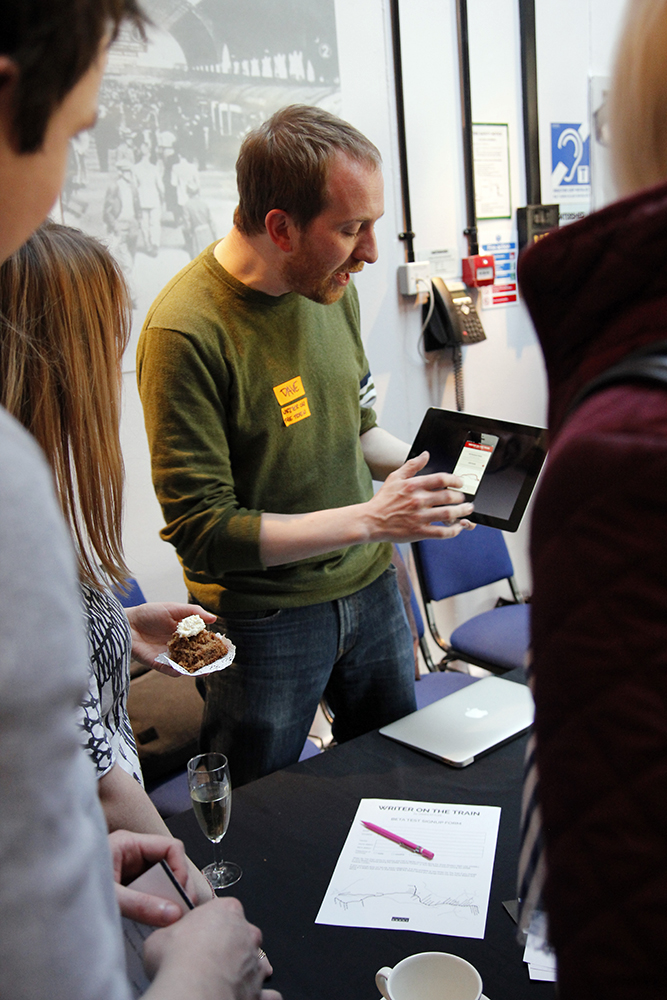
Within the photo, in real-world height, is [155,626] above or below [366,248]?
below

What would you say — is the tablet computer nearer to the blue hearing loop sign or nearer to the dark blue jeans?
the dark blue jeans

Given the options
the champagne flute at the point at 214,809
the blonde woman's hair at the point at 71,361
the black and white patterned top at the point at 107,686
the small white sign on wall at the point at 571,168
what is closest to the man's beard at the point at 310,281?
the blonde woman's hair at the point at 71,361

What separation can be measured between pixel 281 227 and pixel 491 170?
1.99 meters

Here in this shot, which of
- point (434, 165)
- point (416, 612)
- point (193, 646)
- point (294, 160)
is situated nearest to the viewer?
point (193, 646)

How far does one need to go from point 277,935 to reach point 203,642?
0.56 meters

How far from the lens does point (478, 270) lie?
11.0 ft

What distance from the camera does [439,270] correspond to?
10.8ft

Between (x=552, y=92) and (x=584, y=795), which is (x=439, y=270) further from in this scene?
(x=584, y=795)

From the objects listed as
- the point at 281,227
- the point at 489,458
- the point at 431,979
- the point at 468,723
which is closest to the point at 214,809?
the point at 431,979

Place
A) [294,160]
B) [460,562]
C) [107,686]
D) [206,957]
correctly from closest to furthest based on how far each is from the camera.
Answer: [206,957] → [107,686] → [294,160] → [460,562]

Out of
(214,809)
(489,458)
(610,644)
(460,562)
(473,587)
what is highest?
(610,644)

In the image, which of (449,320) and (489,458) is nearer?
(489,458)

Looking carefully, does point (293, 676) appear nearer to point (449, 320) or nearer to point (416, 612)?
point (416, 612)

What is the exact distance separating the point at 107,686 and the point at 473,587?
6.73 feet
